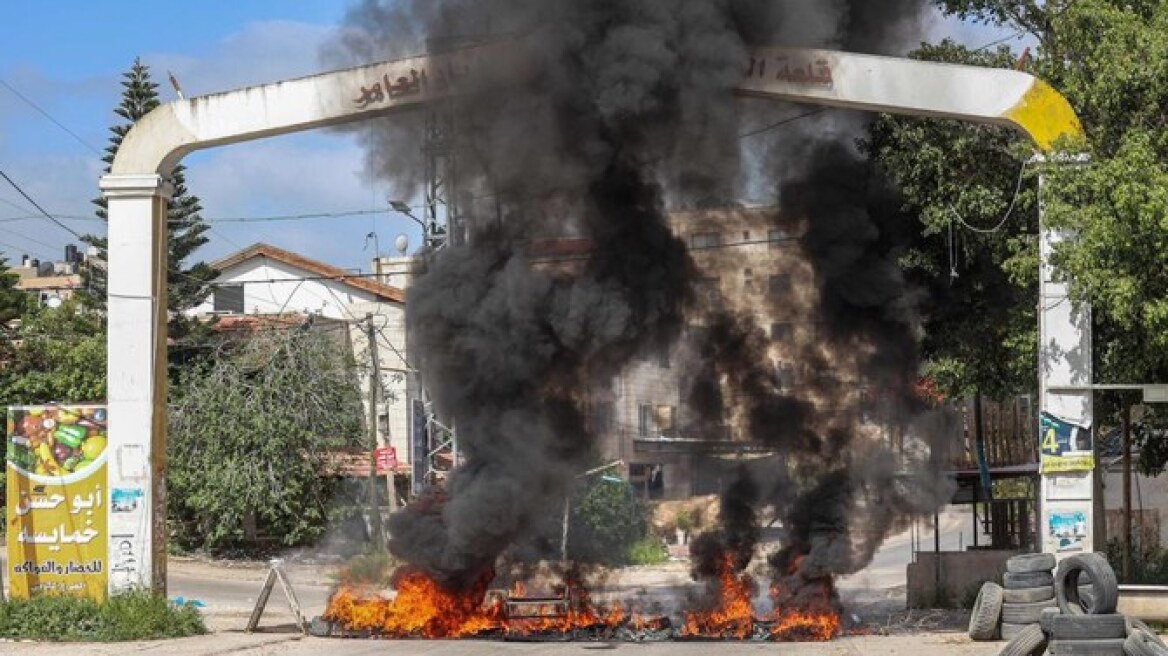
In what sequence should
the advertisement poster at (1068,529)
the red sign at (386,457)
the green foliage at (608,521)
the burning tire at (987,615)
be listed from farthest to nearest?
the red sign at (386,457) → the green foliage at (608,521) → the advertisement poster at (1068,529) → the burning tire at (987,615)

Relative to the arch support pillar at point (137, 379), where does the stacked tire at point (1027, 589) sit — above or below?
below

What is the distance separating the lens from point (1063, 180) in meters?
18.5

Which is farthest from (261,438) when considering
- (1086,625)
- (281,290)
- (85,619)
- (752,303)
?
(1086,625)

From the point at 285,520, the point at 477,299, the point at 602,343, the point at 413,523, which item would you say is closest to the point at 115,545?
the point at 413,523

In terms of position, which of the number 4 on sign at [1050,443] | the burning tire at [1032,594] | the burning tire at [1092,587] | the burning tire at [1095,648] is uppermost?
the number 4 on sign at [1050,443]

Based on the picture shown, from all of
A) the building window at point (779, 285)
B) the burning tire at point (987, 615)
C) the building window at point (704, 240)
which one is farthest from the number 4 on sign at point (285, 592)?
the building window at point (779, 285)

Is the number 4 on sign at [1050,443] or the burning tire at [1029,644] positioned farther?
the number 4 on sign at [1050,443]

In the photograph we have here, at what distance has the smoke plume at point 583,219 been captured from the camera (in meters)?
20.7

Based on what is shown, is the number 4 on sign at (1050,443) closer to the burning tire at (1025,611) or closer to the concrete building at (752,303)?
the burning tire at (1025,611)

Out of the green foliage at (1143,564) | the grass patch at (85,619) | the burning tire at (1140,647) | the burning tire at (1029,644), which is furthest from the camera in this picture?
the green foliage at (1143,564)

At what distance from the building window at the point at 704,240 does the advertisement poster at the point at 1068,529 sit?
728 cm

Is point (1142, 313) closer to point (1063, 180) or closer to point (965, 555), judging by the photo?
point (1063, 180)

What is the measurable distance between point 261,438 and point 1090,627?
96.7 ft

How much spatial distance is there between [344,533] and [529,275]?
74.5 feet
